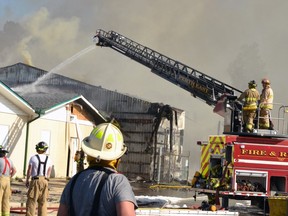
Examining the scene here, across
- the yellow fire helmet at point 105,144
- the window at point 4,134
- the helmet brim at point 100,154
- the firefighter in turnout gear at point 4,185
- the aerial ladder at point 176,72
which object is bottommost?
the firefighter in turnout gear at point 4,185

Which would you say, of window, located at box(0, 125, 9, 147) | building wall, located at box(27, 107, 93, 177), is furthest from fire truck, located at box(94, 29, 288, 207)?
building wall, located at box(27, 107, 93, 177)

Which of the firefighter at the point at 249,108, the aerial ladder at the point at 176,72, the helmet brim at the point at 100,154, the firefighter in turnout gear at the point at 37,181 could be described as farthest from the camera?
the aerial ladder at the point at 176,72

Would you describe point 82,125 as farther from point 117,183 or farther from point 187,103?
point 117,183

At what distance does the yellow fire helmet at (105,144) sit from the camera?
357 cm

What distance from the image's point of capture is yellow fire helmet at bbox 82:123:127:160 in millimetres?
3568

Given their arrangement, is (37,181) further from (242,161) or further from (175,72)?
(175,72)

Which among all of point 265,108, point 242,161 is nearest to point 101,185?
point 242,161

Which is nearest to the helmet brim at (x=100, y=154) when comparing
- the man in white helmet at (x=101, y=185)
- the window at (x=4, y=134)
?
the man in white helmet at (x=101, y=185)

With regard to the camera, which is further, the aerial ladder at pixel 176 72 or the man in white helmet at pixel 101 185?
the aerial ladder at pixel 176 72

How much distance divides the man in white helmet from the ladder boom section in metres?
18.2

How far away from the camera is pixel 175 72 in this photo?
987 inches

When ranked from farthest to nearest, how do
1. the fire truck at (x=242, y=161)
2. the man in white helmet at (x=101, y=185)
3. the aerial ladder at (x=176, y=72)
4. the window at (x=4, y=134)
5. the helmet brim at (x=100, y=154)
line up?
the aerial ladder at (x=176, y=72) → the window at (x=4, y=134) → the fire truck at (x=242, y=161) → the helmet brim at (x=100, y=154) → the man in white helmet at (x=101, y=185)

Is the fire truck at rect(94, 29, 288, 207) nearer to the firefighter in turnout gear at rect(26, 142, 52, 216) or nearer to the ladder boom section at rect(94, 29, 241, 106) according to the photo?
the firefighter in turnout gear at rect(26, 142, 52, 216)

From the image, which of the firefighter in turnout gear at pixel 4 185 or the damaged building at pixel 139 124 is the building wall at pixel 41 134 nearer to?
the damaged building at pixel 139 124
